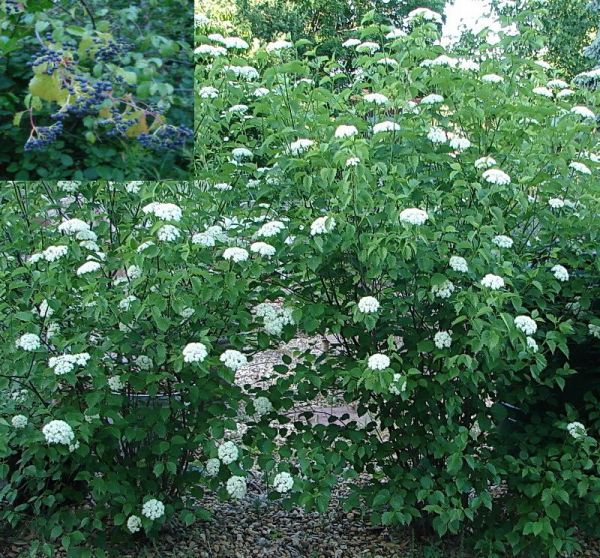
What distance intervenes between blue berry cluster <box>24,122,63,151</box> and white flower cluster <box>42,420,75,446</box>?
2.62ft

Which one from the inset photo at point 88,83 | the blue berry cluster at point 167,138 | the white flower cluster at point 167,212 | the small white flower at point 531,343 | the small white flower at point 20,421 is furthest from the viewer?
the small white flower at point 20,421

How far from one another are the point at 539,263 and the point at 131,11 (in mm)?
1596

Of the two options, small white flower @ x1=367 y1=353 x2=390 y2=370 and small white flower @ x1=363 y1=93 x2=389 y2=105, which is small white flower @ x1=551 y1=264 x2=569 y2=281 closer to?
small white flower @ x1=367 y1=353 x2=390 y2=370

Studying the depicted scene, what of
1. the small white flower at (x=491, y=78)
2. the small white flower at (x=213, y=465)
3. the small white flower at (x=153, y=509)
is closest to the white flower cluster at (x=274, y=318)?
the small white flower at (x=213, y=465)

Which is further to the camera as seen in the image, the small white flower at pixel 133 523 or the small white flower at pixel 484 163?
the small white flower at pixel 133 523

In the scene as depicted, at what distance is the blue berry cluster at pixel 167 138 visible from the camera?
2.11 meters

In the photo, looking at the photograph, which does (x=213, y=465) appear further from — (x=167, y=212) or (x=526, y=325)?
(x=526, y=325)

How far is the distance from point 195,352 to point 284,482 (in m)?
0.57

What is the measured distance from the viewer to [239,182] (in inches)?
104

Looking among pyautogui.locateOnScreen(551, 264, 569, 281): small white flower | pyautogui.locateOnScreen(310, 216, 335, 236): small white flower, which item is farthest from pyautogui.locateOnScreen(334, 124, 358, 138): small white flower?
pyautogui.locateOnScreen(551, 264, 569, 281): small white flower

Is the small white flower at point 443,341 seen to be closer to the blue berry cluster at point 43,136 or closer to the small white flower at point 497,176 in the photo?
the small white flower at point 497,176

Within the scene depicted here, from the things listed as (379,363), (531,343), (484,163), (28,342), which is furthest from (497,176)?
(28,342)

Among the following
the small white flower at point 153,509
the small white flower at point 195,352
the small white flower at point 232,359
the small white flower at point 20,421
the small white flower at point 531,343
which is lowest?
the small white flower at point 153,509

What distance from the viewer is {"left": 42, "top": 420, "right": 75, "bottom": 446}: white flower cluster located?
7.34 ft
